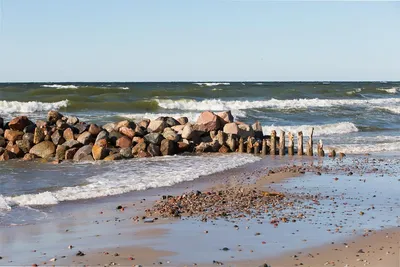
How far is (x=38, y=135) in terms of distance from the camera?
18609mm

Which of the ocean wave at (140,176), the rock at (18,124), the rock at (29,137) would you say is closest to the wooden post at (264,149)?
the ocean wave at (140,176)

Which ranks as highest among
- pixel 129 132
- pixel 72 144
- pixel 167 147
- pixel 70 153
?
pixel 129 132

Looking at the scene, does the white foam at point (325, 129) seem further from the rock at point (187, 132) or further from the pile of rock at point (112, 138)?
the rock at point (187, 132)

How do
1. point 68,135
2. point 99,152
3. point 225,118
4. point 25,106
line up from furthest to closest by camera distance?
point 25,106
point 225,118
point 68,135
point 99,152

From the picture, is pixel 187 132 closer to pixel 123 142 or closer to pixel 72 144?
pixel 123 142

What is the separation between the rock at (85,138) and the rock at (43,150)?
31.7 inches

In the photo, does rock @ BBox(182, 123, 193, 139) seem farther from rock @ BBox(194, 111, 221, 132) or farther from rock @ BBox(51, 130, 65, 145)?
rock @ BBox(51, 130, 65, 145)

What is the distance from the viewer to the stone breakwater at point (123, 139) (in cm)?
1792

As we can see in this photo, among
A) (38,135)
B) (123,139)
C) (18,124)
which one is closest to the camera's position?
(123,139)

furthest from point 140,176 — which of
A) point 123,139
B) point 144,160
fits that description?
point 123,139

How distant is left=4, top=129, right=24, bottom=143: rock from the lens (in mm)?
18750

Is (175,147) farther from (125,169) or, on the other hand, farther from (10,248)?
(10,248)

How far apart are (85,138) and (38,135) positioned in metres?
1.44

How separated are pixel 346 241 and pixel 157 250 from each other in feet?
8.22
